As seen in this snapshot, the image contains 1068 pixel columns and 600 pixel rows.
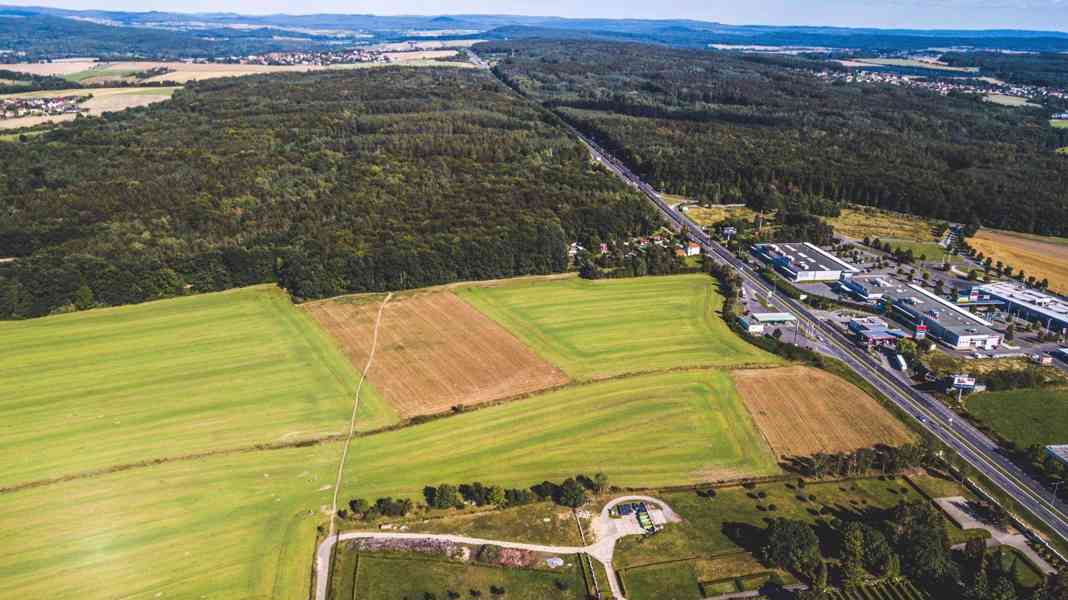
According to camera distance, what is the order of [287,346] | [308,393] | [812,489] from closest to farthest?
[812,489] → [308,393] → [287,346]

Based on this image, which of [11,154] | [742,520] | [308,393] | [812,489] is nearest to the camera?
[742,520]

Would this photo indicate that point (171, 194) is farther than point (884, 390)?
Yes

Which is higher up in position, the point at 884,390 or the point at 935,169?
the point at 935,169

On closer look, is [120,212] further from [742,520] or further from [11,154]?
[742,520]

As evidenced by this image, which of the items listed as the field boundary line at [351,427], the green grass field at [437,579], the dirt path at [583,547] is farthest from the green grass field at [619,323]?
the green grass field at [437,579]

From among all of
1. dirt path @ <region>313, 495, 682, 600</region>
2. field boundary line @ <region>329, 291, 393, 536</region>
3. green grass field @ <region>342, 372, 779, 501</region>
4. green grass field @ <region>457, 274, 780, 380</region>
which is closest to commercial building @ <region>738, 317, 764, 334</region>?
green grass field @ <region>457, 274, 780, 380</region>

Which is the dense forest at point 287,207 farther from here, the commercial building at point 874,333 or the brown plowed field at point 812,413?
the commercial building at point 874,333

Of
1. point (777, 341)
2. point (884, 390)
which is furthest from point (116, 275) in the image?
point (884, 390)
